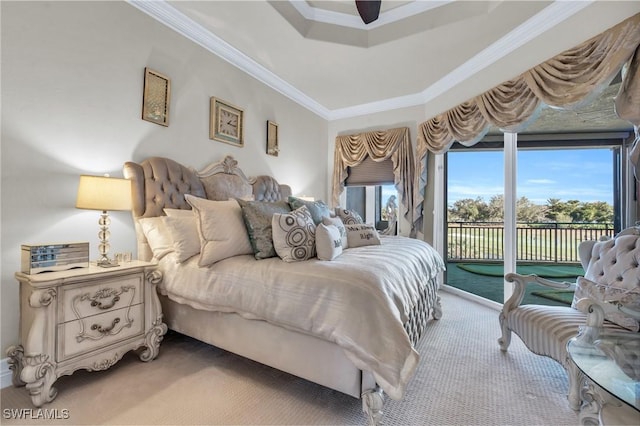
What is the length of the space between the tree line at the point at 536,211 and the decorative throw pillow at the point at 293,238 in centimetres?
282

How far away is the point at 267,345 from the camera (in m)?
1.70

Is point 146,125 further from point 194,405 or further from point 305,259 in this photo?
point 194,405

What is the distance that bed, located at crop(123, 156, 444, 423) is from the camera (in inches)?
52.4

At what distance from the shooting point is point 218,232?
6.43 ft

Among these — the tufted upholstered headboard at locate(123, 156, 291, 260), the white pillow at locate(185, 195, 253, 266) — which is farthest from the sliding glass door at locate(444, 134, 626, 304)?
the tufted upholstered headboard at locate(123, 156, 291, 260)

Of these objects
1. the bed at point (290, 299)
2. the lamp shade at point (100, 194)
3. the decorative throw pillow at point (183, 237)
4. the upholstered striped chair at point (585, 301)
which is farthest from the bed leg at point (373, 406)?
the lamp shade at point (100, 194)

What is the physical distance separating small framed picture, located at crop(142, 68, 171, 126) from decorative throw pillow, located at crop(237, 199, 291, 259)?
120 cm

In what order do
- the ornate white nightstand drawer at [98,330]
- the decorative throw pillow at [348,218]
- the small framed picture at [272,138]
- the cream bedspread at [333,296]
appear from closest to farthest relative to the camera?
1. the cream bedspread at [333,296]
2. the ornate white nightstand drawer at [98,330]
3. the decorative throw pillow at [348,218]
4. the small framed picture at [272,138]

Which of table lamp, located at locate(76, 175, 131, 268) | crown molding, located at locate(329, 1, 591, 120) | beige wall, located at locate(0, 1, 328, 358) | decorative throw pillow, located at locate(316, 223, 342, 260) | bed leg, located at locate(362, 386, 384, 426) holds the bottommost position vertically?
bed leg, located at locate(362, 386, 384, 426)

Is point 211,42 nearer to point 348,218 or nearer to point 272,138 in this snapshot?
point 272,138

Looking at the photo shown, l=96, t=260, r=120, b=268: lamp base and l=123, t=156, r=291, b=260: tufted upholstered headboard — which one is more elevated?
l=123, t=156, r=291, b=260: tufted upholstered headboard

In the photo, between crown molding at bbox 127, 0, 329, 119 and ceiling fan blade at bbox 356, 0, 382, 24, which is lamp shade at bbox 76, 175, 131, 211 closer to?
crown molding at bbox 127, 0, 329, 119

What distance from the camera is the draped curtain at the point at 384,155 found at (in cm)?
421

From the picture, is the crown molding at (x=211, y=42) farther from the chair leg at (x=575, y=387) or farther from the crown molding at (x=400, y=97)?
the chair leg at (x=575, y=387)
